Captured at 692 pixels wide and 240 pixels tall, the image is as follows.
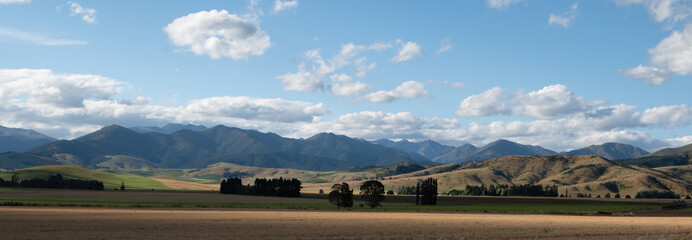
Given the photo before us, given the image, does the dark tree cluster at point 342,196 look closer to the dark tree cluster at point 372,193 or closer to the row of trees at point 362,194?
the row of trees at point 362,194

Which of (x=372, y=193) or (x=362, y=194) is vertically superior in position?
(x=372, y=193)

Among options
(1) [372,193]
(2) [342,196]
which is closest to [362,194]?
(1) [372,193]

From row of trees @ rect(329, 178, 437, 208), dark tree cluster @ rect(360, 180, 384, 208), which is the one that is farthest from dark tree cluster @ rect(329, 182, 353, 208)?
dark tree cluster @ rect(360, 180, 384, 208)

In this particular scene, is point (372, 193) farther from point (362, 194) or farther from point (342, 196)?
point (342, 196)

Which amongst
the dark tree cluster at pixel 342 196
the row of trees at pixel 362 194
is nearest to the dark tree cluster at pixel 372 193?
the row of trees at pixel 362 194

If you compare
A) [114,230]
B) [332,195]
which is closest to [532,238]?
[114,230]

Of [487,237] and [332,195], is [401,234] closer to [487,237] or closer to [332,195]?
[487,237]

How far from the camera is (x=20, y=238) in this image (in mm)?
50812

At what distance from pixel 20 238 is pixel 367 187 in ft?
394

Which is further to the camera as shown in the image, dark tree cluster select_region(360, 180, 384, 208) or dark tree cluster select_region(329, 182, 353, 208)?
dark tree cluster select_region(360, 180, 384, 208)

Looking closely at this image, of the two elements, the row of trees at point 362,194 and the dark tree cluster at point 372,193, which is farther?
the dark tree cluster at point 372,193

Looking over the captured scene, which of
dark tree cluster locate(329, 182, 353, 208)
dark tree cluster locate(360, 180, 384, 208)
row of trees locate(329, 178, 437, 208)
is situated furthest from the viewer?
dark tree cluster locate(360, 180, 384, 208)

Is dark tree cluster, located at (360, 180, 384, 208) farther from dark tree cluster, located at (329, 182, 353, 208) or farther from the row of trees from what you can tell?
dark tree cluster, located at (329, 182, 353, 208)

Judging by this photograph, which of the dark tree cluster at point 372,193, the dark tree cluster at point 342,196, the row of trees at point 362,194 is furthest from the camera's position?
the dark tree cluster at point 372,193
